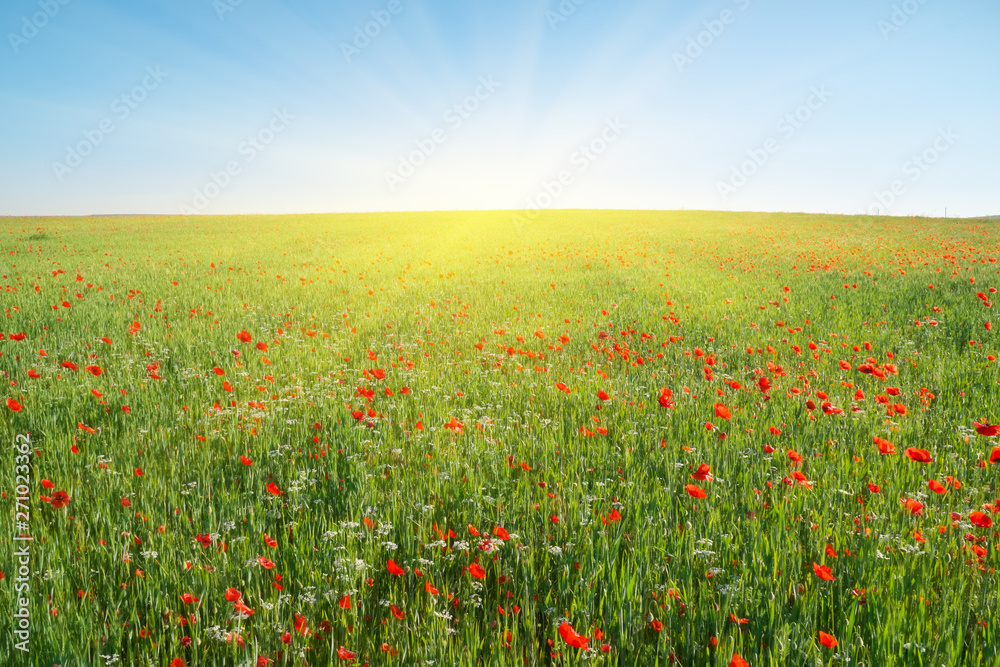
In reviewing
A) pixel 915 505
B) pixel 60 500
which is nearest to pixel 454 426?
pixel 60 500

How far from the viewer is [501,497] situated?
122 inches

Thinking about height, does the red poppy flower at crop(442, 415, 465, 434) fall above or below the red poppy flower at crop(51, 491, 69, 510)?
above

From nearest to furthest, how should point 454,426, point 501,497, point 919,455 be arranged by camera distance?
point 919,455 < point 501,497 < point 454,426

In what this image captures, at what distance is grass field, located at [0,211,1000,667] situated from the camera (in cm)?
213

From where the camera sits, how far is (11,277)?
14.5 metres

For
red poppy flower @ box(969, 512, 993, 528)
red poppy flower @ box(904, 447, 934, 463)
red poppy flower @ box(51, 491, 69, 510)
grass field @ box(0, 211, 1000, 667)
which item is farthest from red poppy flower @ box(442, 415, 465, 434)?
red poppy flower @ box(969, 512, 993, 528)

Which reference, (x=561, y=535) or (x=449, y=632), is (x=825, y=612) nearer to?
(x=561, y=535)

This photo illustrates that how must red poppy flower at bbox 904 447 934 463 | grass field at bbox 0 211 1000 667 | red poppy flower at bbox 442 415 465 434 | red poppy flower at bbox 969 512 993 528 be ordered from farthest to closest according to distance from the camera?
red poppy flower at bbox 442 415 465 434 → red poppy flower at bbox 904 447 934 463 → red poppy flower at bbox 969 512 993 528 → grass field at bbox 0 211 1000 667

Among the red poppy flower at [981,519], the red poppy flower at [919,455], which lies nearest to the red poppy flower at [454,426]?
the red poppy flower at [919,455]

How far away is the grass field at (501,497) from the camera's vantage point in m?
2.13

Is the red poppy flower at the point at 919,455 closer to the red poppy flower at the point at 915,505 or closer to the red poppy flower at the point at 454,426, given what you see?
the red poppy flower at the point at 915,505

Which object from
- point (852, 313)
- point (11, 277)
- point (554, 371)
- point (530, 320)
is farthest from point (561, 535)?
point (11, 277)

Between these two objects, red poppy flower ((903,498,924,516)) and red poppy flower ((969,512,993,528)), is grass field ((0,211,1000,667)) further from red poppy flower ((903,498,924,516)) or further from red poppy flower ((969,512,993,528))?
red poppy flower ((969,512,993,528))

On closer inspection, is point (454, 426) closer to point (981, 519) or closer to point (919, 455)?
point (919, 455)
